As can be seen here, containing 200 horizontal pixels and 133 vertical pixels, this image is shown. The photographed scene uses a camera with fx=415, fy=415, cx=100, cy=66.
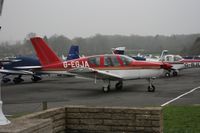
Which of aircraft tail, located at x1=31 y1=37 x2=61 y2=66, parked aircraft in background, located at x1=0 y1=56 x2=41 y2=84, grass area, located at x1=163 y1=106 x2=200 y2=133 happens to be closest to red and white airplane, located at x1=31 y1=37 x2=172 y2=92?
aircraft tail, located at x1=31 y1=37 x2=61 y2=66

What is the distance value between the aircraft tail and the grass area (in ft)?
46.7

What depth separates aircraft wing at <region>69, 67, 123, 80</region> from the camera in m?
19.7

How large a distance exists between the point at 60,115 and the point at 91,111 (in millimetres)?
565

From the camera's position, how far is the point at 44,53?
82.1 feet

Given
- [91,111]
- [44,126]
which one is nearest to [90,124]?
[91,111]

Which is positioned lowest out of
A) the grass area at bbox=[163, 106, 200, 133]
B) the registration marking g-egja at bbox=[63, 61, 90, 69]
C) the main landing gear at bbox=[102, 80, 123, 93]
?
the grass area at bbox=[163, 106, 200, 133]

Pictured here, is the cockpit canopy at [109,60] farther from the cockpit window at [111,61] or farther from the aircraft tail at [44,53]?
the aircraft tail at [44,53]

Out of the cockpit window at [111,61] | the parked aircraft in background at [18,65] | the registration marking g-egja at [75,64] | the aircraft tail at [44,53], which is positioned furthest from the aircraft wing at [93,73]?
the parked aircraft in background at [18,65]

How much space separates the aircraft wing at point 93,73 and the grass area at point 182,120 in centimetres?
889

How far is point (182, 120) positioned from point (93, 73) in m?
11.0

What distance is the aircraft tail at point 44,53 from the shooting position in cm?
2453

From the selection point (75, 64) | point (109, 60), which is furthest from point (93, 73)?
point (75, 64)

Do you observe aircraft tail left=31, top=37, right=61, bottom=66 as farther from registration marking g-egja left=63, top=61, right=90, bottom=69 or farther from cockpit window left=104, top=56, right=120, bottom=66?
cockpit window left=104, top=56, right=120, bottom=66

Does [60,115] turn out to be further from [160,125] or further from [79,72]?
[79,72]
